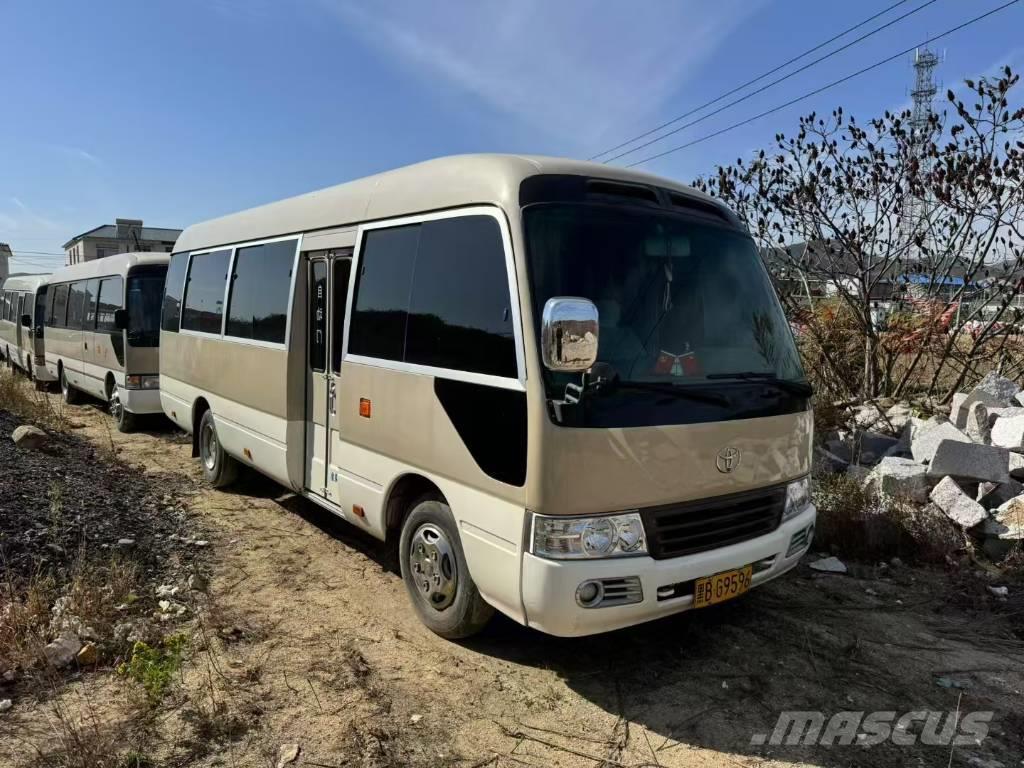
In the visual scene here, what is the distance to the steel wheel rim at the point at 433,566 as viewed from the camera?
4074mm

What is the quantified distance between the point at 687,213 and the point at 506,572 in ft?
7.30

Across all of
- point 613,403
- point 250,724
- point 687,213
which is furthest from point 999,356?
point 250,724

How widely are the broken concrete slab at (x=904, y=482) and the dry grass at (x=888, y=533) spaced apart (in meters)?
0.14

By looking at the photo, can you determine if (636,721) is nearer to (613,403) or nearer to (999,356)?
(613,403)

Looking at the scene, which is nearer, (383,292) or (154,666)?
(154,666)

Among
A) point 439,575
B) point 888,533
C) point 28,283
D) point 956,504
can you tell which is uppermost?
point 28,283

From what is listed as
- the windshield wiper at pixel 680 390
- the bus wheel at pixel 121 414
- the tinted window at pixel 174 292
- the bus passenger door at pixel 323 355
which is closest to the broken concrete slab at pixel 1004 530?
the windshield wiper at pixel 680 390

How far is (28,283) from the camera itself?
56.5ft

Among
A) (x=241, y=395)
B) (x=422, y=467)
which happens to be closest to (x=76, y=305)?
(x=241, y=395)

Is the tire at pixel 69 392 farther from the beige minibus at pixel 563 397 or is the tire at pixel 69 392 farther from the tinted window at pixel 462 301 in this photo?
the tinted window at pixel 462 301

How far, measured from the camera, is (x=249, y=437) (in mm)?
6340

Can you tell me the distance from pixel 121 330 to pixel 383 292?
7.58 meters

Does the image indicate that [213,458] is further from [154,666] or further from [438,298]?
[438,298]

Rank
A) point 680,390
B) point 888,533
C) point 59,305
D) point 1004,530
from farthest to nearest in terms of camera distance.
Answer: point 59,305
point 888,533
point 1004,530
point 680,390
